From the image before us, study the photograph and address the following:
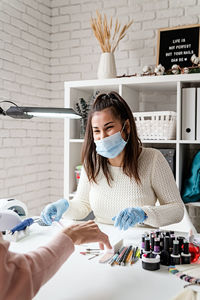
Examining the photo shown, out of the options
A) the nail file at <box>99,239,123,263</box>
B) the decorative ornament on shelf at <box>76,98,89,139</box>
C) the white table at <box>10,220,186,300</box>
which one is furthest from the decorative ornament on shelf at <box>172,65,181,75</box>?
the white table at <box>10,220,186,300</box>

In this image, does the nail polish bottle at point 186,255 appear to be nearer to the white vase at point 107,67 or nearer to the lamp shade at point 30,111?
the lamp shade at point 30,111

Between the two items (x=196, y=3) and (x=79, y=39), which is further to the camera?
(x=79, y=39)

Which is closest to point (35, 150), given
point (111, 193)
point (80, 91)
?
point (80, 91)

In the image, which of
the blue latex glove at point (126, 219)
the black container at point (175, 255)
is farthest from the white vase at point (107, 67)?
the black container at point (175, 255)

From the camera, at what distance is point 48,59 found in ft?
10.8

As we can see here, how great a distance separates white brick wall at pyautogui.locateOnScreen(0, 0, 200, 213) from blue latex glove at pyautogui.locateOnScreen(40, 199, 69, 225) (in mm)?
1164

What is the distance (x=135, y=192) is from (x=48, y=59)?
77.7 inches

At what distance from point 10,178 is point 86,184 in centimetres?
108

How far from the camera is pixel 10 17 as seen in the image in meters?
2.80

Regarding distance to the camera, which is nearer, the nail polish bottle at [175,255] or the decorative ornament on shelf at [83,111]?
the nail polish bottle at [175,255]

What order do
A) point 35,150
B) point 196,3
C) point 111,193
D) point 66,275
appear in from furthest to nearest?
point 35,150
point 196,3
point 111,193
point 66,275

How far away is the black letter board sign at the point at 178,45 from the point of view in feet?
8.66

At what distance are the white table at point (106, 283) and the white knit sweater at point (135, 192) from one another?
0.58 m

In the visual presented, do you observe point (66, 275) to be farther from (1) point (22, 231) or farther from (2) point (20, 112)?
(2) point (20, 112)
